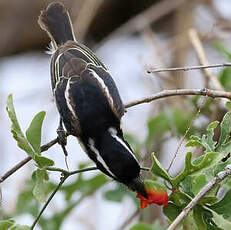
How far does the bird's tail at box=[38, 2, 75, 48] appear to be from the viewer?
341 centimetres

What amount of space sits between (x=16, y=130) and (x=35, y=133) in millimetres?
81

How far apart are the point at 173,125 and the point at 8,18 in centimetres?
333

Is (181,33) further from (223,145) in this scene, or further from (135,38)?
(223,145)

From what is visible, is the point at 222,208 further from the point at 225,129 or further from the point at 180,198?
the point at 225,129

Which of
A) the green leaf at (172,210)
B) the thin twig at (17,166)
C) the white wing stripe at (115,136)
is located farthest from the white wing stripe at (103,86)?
the green leaf at (172,210)

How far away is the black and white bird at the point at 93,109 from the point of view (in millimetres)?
2422

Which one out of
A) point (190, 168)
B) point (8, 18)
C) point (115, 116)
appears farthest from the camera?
point (8, 18)

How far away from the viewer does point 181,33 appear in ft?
16.6

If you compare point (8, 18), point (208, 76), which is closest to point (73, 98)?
point (208, 76)

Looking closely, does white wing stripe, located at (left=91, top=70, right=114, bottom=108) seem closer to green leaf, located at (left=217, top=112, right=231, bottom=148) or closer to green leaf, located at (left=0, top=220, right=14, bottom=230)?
green leaf, located at (left=217, top=112, right=231, bottom=148)

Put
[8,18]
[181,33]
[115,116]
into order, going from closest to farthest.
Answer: [115,116], [181,33], [8,18]

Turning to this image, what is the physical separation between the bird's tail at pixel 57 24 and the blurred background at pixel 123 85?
0.52m

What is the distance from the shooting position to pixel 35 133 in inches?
88.8

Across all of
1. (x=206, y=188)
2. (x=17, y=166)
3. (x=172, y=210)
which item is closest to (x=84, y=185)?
(x=17, y=166)
